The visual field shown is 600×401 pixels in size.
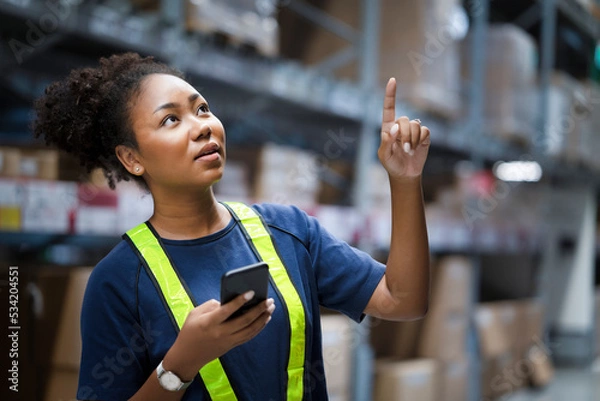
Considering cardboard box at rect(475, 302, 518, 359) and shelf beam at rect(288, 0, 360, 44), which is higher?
shelf beam at rect(288, 0, 360, 44)

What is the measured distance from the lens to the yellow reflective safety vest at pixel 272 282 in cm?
84

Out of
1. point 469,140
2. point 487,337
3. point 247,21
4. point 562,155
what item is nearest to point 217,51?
point 247,21

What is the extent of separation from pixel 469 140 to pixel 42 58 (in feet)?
8.17

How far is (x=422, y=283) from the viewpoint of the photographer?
0.92 metres

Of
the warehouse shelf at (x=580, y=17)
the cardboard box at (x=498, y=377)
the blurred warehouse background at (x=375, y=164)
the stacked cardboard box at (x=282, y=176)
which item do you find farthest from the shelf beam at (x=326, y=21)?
the cardboard box at (x=498, y=377)

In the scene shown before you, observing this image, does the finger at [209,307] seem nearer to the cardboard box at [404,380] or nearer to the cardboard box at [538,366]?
the cardboard box at [404,380]

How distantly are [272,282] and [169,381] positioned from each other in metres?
0.19

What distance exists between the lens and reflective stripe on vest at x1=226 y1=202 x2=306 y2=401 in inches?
34.9

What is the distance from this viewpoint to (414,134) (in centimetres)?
87

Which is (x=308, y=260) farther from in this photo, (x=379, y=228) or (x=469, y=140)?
(x=469, y=140)

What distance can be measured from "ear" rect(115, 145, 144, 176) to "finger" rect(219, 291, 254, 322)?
10.6 inches

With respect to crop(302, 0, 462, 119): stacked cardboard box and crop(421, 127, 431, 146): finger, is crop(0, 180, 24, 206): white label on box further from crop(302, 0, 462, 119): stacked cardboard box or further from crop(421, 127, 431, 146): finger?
crop(302, 0, 462, 119): stacked cardboard box

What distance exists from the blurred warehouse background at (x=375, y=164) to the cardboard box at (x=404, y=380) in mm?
11

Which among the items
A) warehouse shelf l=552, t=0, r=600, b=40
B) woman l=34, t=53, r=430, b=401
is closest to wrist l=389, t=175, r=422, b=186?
woman l=34, t=53, r=430, b=401
